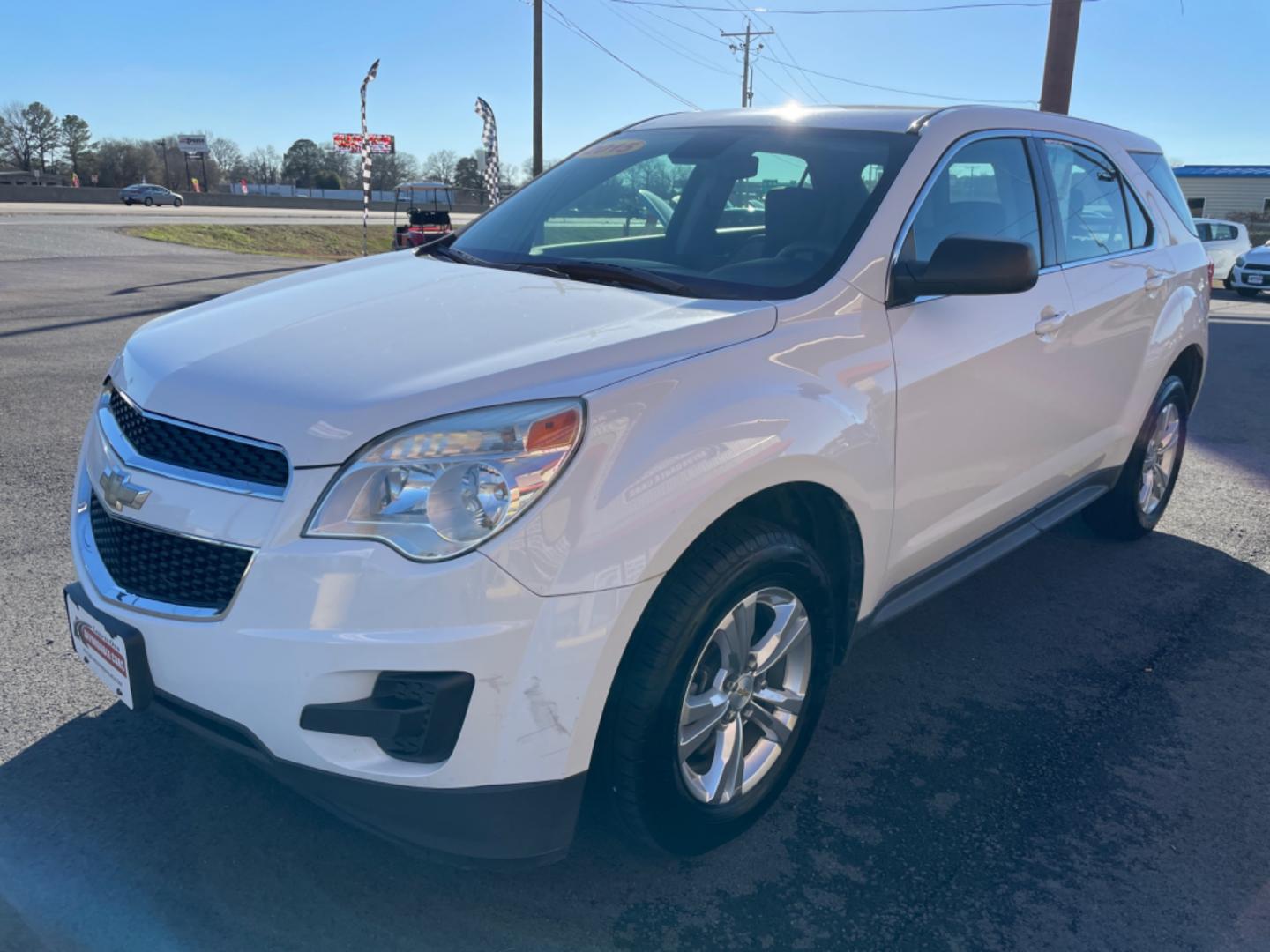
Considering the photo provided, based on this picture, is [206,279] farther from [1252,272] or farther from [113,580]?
[1252,272]

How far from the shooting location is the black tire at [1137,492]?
183 inches

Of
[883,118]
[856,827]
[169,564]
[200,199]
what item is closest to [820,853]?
[856,827]

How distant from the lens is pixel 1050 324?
11.4ft

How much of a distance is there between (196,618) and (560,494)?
78 cm

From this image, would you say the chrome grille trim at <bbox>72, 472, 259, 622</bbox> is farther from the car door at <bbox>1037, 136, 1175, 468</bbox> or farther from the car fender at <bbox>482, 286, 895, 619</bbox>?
the car door at <bbox>1037, 136, 1175, 468</bbox>

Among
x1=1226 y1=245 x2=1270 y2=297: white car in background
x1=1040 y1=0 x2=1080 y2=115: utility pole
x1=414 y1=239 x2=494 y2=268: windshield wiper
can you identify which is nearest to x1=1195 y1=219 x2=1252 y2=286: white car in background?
x1=1226 y1=245 x2=1270 y2=297: white car in background

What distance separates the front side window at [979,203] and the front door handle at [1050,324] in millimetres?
223

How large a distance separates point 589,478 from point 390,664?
512mm

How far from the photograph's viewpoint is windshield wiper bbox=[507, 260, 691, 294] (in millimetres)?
2805

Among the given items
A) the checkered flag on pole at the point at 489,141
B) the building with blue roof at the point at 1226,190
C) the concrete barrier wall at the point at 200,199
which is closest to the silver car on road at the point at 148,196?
the concrete barrier wall at the point at 200,199

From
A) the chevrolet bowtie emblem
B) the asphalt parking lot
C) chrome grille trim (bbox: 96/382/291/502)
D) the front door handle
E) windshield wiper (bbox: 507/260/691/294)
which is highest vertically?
windshield wiper (bbox: 507/260/691/294)

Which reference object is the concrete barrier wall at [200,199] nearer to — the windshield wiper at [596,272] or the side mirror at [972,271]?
the windshield wiper at [596,272]

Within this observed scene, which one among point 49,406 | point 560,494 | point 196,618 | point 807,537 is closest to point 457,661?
point 560,494

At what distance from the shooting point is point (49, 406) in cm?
641
